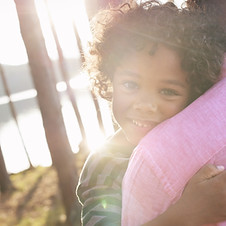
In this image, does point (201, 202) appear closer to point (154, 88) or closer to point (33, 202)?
point (154, 88)

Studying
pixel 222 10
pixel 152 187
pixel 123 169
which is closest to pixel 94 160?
pixel 123 169

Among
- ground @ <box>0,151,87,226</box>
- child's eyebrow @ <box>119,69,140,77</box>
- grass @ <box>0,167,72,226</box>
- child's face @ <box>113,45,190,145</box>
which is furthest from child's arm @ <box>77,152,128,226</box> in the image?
grass @ <box>0,167,72,226</box>

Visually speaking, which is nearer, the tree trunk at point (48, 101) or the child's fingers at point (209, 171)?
the child's fingers at point (209, 171)

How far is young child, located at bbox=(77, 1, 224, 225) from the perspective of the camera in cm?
169

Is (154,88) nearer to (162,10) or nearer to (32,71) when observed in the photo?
(162,10)

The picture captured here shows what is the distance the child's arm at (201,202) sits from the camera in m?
1.19

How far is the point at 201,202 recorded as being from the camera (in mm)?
1233

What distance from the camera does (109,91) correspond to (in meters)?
2.56

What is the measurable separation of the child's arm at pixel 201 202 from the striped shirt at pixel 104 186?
0.39 metres

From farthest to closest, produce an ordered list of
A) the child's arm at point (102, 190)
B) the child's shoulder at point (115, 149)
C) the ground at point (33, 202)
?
the ground at point (33, 202) < the child's shoulder at point (115, 149) < the child's arm at point (102, 190)

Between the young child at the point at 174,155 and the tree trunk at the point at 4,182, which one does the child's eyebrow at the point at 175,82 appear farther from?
the tree trunk at the point at 4,182

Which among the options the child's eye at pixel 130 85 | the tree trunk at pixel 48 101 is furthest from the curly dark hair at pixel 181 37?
the tree trunk at pixel 48 101

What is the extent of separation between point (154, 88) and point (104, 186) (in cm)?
49

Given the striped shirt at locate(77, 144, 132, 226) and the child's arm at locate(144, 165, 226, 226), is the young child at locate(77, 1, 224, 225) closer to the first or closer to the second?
the striped shirt at locate(77, 144, 132, 226)
